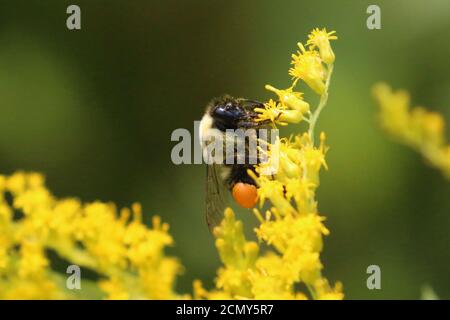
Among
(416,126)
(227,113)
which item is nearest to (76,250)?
(227,113)

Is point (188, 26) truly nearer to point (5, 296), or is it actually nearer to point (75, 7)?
point (75, 7)

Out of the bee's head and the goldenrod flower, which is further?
the bee's head

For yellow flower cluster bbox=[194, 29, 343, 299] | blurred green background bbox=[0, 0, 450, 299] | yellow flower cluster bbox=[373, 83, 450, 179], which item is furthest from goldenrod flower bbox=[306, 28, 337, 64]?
blurred green background bbox=[0, 0, 450, 299]

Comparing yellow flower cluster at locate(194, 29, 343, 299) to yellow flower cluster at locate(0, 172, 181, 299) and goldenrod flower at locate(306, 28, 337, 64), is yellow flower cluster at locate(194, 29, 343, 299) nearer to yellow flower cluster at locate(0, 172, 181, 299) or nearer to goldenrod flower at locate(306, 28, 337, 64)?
goldenrod flower at locate(306, 28, 337, 64)

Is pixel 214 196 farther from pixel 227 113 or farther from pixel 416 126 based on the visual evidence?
pixel 416 126

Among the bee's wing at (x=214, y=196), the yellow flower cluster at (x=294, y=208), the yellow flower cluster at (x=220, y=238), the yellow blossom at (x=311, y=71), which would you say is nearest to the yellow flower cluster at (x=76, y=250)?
the yellow flower cluster at (x=220, y=238)
